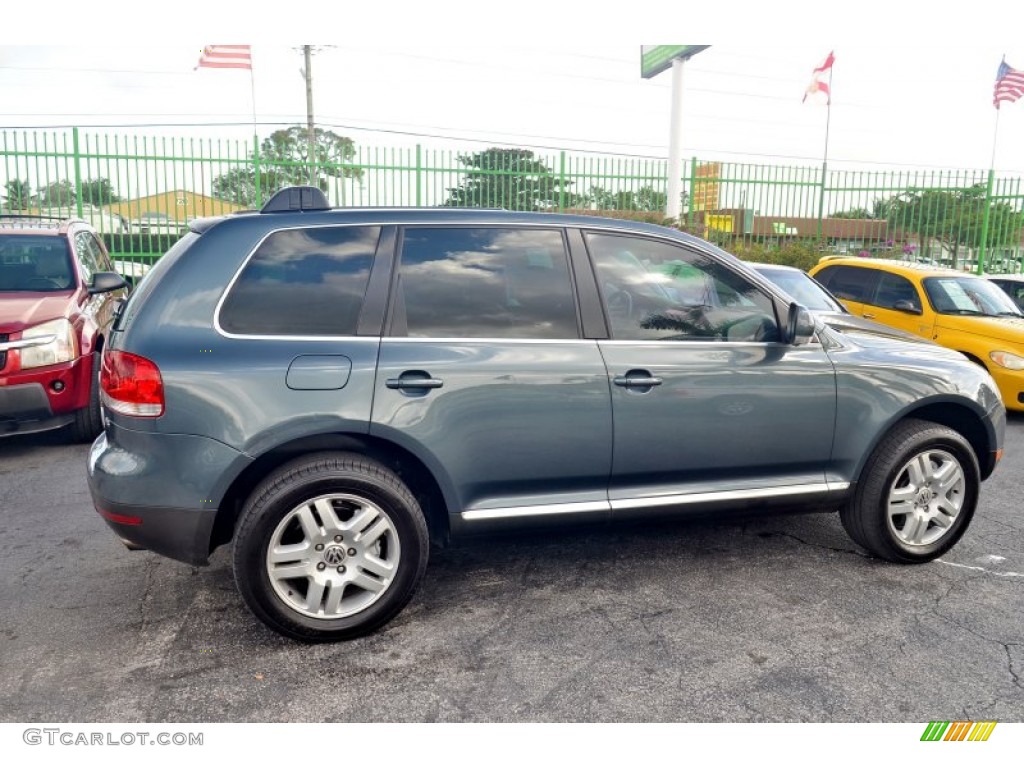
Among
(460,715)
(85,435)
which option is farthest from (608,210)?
(460,715)

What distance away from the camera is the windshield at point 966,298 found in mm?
8305

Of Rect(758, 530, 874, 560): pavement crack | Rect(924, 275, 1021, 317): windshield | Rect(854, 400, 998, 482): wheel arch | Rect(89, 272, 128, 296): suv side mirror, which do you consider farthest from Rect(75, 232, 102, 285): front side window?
Rect(924, 275, 1021, 317): windshield

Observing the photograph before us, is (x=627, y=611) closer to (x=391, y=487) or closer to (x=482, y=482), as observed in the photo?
(x=482, y=482)

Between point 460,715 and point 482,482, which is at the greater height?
point 482,482

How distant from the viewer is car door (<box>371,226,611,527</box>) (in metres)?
3.29

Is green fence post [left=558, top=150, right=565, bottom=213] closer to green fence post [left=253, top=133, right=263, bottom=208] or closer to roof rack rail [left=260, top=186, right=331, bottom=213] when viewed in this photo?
green fence post [left=253, top=133, right=263, bottom=208]

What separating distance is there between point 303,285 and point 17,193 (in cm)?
1260

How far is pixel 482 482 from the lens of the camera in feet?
11.2

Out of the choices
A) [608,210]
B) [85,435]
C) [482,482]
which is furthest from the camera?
[608,210]

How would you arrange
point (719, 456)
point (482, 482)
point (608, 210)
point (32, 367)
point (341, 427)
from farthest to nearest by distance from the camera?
point (608, 210) < point (32, 367) < point (719, 456) < point (482, 482) < point (341, 427)

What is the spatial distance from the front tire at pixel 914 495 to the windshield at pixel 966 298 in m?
4.80

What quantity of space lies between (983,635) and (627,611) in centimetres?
145

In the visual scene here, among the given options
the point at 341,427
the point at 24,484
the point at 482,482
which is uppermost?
the point at 341,427

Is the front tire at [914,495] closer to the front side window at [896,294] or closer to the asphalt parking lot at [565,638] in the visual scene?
the asphalt parking lot at [565,638]
